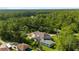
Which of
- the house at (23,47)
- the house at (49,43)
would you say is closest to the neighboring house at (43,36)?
the house at (49,43)

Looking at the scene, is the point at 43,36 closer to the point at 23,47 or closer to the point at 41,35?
the point at 41,35

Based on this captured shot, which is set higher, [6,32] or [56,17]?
[56,17]

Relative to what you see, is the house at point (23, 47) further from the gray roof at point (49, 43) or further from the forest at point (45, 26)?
the gray roof at point (49, 43)

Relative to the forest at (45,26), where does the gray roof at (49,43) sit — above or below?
below

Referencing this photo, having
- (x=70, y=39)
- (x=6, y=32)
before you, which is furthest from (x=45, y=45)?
(x=6, y=32)

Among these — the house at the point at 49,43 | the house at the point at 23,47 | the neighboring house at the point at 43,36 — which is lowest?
the house at the point at 23,47

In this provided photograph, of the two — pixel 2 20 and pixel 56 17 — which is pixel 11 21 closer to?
pixel 2 20

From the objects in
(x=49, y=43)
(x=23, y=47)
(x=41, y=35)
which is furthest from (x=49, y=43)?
(x=23, y=47)
